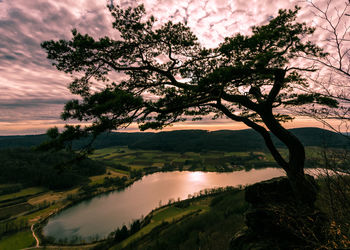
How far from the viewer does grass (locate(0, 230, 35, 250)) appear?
4341 cm

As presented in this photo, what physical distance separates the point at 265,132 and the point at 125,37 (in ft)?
21.9

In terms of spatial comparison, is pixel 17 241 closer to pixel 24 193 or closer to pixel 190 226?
pixel 24 193

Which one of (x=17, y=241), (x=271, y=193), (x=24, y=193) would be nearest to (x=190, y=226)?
(x=271, y=193)

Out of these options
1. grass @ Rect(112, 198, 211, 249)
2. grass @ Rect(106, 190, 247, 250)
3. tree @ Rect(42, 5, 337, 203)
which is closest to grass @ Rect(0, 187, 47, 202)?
grass @ Rect(112, 198, 211, 249)

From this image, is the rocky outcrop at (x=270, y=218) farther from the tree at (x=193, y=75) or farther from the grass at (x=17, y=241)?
the grass at (x=17, y=241)

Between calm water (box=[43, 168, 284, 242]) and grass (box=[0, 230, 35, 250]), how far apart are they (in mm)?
4016

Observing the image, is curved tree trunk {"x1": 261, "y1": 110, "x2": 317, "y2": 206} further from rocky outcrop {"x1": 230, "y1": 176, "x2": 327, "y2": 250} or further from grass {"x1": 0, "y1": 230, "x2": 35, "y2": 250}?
grass {"x1": 0, "y1": 230, "x2": 35, "y2": 250}

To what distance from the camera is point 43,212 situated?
61969 millimetres

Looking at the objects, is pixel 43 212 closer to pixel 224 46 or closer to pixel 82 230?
pixel 82 230

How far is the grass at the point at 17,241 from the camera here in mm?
43412

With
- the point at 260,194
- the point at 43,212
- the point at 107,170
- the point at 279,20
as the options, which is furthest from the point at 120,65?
the point at 107,170

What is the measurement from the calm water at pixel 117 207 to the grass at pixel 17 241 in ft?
13.2

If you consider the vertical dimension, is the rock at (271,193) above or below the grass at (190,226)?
above

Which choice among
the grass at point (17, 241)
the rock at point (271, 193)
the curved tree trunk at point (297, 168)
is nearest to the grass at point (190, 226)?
the rock at point (271, 193)
